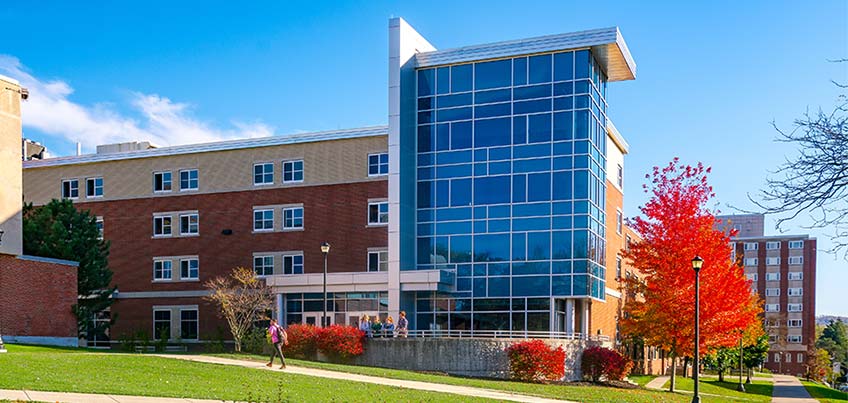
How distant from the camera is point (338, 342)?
114 ft

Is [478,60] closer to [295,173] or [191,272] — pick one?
[295,173]

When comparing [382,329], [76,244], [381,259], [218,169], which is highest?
[218,169]

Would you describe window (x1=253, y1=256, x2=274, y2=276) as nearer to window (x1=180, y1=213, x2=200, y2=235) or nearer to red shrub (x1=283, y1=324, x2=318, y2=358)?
window (x1=180, y1=213, x2=200, y2=235)

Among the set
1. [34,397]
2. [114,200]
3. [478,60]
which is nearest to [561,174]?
[478,60]

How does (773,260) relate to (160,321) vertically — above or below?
above

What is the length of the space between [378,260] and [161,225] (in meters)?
14.5

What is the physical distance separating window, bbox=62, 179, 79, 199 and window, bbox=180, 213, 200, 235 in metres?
7.67

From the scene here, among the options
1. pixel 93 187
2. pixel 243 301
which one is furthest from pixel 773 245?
pixel 243 301

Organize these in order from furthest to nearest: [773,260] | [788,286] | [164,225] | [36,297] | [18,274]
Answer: [773,260], [788,286], [164,225], [36,297], [18,274]

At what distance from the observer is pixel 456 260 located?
44.3 metres

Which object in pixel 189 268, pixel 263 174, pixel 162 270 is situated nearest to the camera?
pixel 263 174

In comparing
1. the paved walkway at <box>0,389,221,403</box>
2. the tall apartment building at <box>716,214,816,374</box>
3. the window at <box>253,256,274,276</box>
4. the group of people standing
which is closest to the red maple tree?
the group of people standing

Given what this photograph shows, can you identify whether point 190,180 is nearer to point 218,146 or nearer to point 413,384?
point 218,146

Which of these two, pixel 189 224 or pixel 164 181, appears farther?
pixel 164 181
